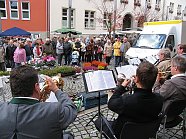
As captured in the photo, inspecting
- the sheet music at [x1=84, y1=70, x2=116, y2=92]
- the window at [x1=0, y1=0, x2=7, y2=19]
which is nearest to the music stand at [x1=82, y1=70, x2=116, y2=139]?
the sheet music at [x1=84, y1=70, x2=116, y2=92]

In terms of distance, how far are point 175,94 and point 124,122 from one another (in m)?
1.21

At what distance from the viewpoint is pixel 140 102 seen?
112 inches

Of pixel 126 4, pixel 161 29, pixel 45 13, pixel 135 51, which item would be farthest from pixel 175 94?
pixel 126 4

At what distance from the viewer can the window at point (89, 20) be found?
2786 cm

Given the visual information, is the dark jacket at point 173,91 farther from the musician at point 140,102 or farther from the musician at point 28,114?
the musician at point 28,114

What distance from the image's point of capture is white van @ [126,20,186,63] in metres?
12.3

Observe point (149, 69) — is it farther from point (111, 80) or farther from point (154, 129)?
point (111, 80)

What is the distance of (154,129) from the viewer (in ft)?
9.78

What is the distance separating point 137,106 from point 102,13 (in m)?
26.9

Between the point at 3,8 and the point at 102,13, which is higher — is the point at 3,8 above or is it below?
below

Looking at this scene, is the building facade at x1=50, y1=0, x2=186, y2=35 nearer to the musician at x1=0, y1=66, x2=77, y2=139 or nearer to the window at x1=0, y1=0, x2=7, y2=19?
the window at x1=0, y1=0, x2=7, y2=19

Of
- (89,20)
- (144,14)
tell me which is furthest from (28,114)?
(144,14)

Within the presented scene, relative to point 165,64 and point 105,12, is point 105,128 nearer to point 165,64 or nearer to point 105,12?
point 165,64

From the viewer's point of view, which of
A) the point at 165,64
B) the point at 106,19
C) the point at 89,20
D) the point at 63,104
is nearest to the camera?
the point at 63,104
